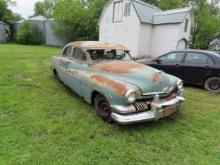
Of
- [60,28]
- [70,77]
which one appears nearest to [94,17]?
[60,28]

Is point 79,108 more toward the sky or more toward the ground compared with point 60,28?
more toward the ground

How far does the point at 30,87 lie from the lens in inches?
248

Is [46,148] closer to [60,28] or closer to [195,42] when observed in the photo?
[195,42]

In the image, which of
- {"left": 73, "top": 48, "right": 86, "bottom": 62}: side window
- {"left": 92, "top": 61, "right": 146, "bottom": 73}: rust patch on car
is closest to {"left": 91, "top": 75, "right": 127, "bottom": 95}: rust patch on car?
{"left": 92, "top": 61, "right": 146, "bottom": 73}: rust patch on car

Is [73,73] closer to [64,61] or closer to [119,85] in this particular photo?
[64,61]

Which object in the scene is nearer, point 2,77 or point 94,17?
point 2,77

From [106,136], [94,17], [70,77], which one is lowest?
[106,136]

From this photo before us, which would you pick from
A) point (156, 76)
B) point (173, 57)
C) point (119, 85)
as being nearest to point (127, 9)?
point (173, 57)

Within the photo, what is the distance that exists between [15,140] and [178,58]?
5879 millimetres

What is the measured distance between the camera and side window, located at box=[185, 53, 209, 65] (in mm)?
6690

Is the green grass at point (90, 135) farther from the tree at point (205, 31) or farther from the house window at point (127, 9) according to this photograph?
the tree at point (205, 31)

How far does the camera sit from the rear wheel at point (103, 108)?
13.4 feet

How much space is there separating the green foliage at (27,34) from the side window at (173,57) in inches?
910

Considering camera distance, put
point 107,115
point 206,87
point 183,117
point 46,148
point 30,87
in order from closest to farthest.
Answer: point 46,148 → point 107,115 → point 183,117 → point 30,87 → point 206,87
